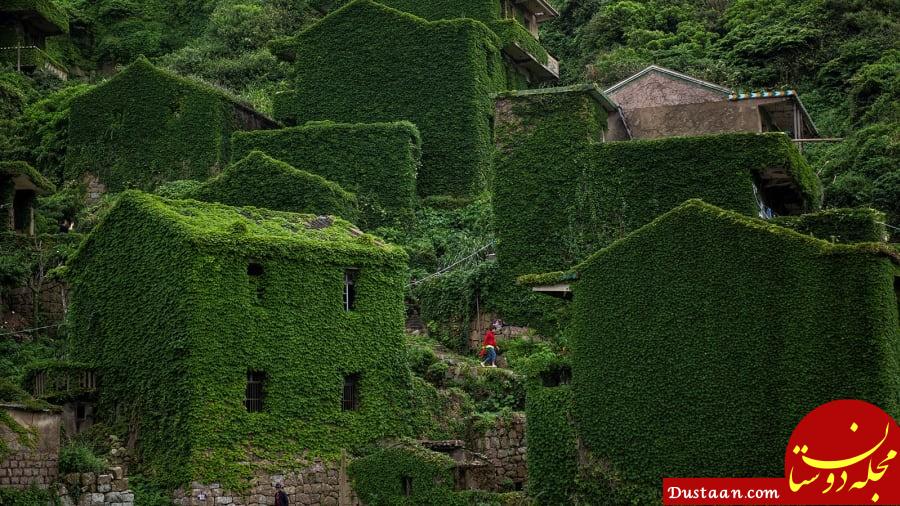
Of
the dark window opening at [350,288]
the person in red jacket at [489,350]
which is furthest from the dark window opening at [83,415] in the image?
the person in red jacket at [489,350]

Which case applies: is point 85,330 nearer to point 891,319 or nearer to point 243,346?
point 243,346

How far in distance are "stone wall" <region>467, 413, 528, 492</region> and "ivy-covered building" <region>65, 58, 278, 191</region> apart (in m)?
21.5

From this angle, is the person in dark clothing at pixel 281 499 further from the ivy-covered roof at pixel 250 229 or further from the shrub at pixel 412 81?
the shrub at pixel 412 81

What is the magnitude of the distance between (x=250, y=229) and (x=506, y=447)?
28.5 ft

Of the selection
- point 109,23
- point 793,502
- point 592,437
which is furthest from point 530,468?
point 109,23

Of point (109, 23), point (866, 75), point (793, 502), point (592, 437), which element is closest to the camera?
point (793, 502)

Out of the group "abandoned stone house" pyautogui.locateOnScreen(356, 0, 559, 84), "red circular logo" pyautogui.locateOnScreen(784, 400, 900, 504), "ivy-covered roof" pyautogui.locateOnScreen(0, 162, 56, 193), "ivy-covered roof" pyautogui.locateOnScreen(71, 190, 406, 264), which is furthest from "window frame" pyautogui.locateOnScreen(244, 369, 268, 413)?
"abandoned stone house" pyautogui.locateOnScreen(356, 0, 559, 84)

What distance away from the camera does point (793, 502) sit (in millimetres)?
26734

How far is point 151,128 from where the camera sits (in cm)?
5631

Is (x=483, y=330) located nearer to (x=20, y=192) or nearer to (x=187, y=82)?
(x=20, y=192)

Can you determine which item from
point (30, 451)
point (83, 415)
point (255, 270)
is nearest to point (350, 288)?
point (255, 270)

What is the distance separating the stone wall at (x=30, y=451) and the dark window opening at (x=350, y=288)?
817 centimetres

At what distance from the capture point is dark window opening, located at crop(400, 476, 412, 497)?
3437 centimetres

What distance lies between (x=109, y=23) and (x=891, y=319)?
6373 centimetres
